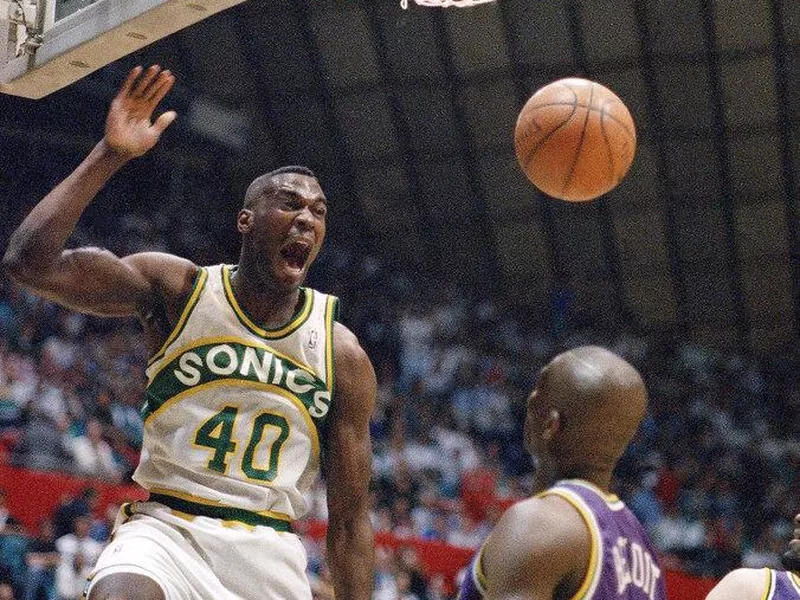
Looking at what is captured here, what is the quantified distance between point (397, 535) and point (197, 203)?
22.8ft

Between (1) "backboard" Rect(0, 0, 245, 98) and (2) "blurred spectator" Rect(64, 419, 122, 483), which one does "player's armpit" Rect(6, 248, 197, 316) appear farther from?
(2) "blurred spectator" Rect(64, 419, 122, 483)

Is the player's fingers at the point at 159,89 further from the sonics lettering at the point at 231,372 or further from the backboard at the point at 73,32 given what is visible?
the backboard at the point at 73,32

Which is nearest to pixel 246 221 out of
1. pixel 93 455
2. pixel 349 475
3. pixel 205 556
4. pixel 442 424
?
pixel 349 475

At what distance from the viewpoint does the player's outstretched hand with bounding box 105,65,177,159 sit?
382 centimetres

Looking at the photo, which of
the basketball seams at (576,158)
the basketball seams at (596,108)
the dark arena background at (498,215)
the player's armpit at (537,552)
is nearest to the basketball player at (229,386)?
the player's armpit at (537,552)

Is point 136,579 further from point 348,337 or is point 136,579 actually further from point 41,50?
point 41,50

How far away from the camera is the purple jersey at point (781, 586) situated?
151 inches

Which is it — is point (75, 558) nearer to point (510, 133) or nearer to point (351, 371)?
point (351, 371)

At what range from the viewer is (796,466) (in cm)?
1343

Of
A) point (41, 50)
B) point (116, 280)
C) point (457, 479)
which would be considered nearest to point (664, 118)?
point (457, 479)

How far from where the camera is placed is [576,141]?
596 cm

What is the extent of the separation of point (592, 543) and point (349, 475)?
1.55 m

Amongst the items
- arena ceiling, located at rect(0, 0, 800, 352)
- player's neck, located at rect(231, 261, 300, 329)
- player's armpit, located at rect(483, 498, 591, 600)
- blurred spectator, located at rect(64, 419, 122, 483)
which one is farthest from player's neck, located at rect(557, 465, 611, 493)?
arena ceiling, located at rect(0, 0, 800, 352)

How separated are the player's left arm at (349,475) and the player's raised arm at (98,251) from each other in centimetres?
58
